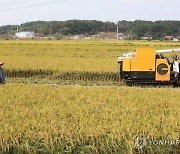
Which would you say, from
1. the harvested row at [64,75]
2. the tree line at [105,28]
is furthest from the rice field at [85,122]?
the tree line at [105,28]

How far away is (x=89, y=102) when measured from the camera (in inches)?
363

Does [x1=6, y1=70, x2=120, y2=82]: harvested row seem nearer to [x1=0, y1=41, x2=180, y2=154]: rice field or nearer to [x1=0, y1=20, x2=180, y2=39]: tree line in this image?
[x1=0, y1=41, x2=180, y2=154]: rice field

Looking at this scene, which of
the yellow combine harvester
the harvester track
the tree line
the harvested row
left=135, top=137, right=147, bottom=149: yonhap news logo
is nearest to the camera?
left=135, top=137, right=147, bottom=149: yonhap news logo

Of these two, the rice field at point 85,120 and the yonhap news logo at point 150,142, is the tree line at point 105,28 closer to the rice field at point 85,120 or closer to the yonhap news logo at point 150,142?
the rice field at point 85,120

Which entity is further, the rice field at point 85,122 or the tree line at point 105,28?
the tree line at point 105,28

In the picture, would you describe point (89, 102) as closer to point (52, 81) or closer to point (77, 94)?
point (77, 94)

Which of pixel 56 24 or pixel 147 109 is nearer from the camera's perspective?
pixel 147 109

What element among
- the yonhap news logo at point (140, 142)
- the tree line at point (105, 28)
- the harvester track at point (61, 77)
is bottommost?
the harvester track at point (61, 77)

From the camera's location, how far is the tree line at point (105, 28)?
83.1 m

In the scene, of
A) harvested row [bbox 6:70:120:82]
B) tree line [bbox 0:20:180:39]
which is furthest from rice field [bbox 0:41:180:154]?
tree line [bbox 0:20:180:39]

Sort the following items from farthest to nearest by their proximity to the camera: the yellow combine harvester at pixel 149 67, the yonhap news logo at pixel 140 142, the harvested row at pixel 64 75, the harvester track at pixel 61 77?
the harvested row at pixel 64 75 → the harvester track at pixel 61 77 → the yellow combine harvester at pixel 149 67 → the yonhap news logo at pixel 140 142

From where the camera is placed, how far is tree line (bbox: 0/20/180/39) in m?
83.1

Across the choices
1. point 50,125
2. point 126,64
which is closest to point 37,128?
point 50,125

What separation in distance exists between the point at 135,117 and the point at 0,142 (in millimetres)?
2703
